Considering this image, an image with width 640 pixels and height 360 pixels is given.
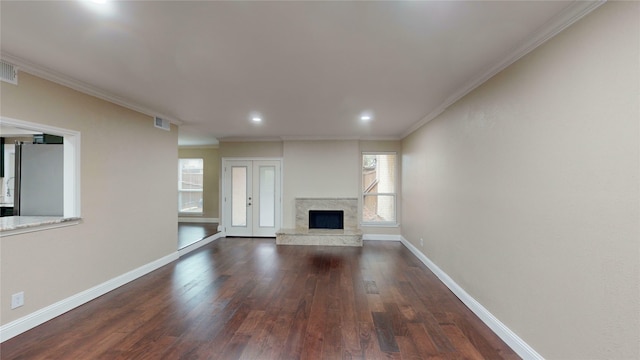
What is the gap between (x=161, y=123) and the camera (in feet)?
14.4

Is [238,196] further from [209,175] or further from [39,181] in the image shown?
[39,181]

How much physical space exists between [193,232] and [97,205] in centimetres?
380

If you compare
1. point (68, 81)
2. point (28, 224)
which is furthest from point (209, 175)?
point (28, 224)

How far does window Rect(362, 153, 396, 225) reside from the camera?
6492 mm

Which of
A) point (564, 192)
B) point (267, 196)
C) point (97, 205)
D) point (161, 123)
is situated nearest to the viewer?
point (564, 192)

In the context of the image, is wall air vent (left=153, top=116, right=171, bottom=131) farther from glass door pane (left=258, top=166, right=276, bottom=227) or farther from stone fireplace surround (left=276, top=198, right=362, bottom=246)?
stone fireplace surround (left=276, top=198, right=362, bottom=246)

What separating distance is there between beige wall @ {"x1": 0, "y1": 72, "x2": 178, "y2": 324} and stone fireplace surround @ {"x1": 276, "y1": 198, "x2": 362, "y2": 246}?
2.39m

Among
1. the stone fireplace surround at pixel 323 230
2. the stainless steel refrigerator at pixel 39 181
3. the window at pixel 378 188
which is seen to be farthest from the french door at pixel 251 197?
the stainless steel refrigerator at pixel 39 181

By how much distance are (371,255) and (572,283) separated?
3.55 meters

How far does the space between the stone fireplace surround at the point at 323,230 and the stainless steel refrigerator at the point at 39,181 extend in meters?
3.74

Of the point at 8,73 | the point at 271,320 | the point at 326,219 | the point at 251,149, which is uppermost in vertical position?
the point at 8,73

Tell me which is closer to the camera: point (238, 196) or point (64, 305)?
point (64, 305)

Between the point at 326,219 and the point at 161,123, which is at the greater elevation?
the point at 161,123

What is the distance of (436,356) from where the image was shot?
7.00 feet
